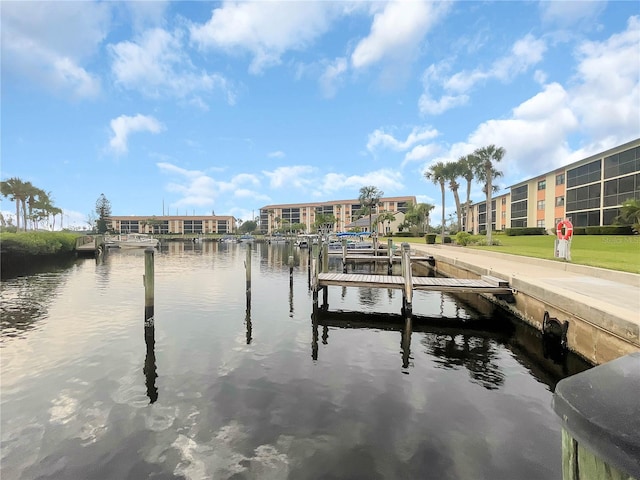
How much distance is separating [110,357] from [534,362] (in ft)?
36.8

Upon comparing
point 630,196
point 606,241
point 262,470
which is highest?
point 630,196

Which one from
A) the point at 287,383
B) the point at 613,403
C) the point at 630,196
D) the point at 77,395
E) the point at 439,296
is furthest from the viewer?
the point at 630,196

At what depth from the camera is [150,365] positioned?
9164 mm

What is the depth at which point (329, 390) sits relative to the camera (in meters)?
7.66

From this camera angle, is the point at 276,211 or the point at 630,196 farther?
the point at 276,211

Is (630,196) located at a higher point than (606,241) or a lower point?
higher

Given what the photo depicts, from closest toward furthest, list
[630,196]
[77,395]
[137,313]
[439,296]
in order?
[77,395]
[137,313]
[439,296]
[630,196]

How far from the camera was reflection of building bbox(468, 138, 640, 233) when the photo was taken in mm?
37500

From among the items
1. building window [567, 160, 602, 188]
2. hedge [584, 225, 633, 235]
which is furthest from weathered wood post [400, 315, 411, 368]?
building window [567, 160, 602, 188]

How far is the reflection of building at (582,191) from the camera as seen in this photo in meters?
37.5

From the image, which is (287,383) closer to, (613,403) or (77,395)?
(77,395)

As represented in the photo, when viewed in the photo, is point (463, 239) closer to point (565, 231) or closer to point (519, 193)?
point (565, 231)

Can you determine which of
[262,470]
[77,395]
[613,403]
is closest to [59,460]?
[77,395]

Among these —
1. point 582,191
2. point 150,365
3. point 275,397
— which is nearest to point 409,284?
point 275,397
